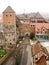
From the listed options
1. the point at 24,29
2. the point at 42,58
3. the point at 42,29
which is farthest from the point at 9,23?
the point at 42,58

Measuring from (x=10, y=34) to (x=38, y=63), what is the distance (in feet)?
79.1

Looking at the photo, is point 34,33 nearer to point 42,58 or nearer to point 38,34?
point 38,34

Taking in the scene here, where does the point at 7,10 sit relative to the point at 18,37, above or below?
above

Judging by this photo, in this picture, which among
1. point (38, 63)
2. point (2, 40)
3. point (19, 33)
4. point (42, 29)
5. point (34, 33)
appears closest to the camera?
point (38, 63)

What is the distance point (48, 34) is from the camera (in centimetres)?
3931

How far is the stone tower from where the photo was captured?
35.8m

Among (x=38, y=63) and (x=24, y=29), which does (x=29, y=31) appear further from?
(x=38, y=63)

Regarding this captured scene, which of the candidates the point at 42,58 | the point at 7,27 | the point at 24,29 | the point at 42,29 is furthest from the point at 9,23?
the point at 42,58

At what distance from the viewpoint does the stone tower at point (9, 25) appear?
35.8 metres

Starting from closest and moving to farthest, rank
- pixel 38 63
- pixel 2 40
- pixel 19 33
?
pixel 38 63
pixel 2 40
pixel 19 33

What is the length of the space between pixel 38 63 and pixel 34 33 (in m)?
28.4

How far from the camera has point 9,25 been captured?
36688 mm

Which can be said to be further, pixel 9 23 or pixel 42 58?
pixel 9 23

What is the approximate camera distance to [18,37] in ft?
121
